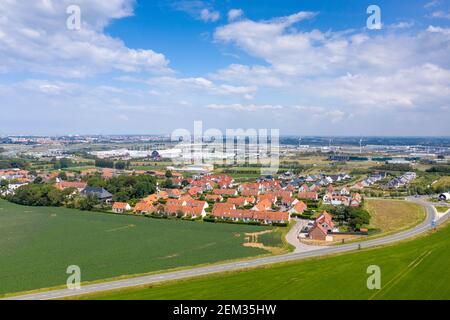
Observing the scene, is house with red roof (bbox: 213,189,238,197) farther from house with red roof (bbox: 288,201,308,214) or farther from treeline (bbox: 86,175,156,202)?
house with red roof (bbox: 288,201,308,214)

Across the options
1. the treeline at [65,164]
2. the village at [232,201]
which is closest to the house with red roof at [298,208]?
the village at [232,201]

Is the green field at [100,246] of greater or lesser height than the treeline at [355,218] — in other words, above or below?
below

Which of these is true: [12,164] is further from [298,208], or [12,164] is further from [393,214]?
[393,214]

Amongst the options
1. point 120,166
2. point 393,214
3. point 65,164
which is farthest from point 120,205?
point 65,164

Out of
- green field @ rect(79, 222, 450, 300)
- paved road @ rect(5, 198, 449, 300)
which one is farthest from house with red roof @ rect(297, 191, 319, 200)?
green field @ rect(79, 222, 450, 300)

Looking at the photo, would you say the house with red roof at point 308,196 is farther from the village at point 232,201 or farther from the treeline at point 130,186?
the treeline at point 130,186
